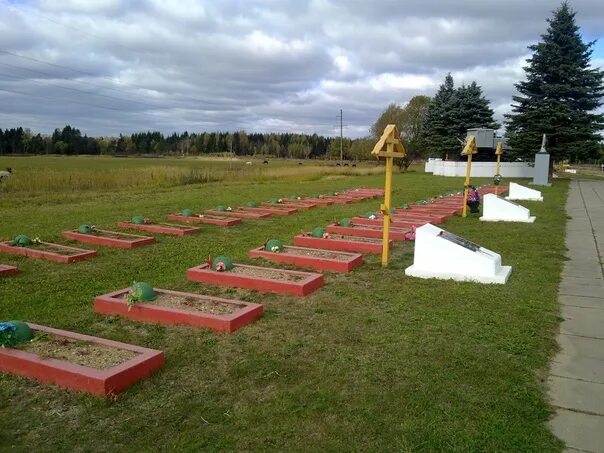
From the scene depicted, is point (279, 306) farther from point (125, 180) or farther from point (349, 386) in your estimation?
point (125, 180)

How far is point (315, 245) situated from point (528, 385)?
551 centimetres

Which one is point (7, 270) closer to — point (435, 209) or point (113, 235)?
point (113, 235)

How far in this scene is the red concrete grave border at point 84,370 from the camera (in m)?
3.41

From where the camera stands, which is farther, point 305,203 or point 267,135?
point 267,135

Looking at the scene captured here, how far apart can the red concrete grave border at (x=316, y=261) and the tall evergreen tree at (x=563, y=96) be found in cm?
2617

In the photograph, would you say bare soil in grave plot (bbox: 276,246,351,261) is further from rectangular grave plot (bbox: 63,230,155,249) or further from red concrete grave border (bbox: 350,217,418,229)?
red concrete grave border (bbox: 350,217,418,229)

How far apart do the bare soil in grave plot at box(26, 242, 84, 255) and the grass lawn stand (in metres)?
0.60

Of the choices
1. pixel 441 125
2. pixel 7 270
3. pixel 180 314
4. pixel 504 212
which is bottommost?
pixel 7 270

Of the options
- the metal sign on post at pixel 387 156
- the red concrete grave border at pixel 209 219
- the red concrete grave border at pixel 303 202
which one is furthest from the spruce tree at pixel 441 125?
the metal sign on post at pixel 387 156

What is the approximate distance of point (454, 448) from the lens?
2.78m

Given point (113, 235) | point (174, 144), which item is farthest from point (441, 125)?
point (174, 144)

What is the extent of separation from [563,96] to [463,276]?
2796 centimetres

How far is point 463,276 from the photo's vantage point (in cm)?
659

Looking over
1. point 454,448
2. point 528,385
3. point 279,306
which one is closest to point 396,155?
point 279,306
